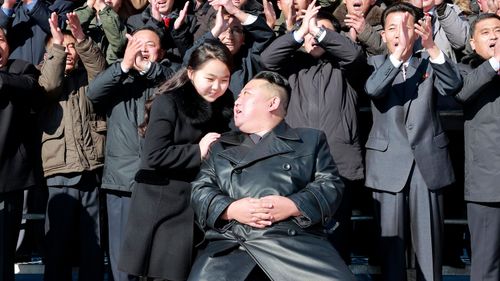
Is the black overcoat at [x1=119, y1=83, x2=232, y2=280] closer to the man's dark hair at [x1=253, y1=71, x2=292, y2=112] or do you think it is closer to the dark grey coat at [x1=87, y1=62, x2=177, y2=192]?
the man's dark hair at [x1=253, y1=71, x2=292, y2=112]

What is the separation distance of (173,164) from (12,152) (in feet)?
5.75

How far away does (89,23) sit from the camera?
8.30 metres

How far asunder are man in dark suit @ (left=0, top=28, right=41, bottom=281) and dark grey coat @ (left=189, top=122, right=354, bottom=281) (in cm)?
191

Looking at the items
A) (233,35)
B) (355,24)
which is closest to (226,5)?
(233,35)

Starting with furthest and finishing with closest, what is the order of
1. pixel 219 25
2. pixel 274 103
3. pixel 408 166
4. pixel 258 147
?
pixel 219 25
pixel 408 166
pixel 274 103
pixel 258 147

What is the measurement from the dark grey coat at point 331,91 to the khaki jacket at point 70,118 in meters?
1.28

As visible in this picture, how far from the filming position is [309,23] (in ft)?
22.7

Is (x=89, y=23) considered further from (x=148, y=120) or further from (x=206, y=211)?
(x=206, y=211)

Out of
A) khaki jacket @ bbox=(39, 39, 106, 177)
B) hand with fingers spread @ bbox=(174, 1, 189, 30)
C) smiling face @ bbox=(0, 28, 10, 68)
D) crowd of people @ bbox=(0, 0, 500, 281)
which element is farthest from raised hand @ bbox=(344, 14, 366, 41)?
smiling face @ bbox=(0, 28, 10, 68)

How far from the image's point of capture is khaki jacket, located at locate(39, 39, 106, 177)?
7.17m

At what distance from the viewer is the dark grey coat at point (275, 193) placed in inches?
205

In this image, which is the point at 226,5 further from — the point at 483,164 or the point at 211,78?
the point at 483,164

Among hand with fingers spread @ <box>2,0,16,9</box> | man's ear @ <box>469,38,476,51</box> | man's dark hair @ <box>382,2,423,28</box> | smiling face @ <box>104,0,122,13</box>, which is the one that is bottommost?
man's ear @ <box>469,38,476,51</box>

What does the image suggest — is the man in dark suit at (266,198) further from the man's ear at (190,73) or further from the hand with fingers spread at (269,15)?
the hand with fingers spread at (269,15)
